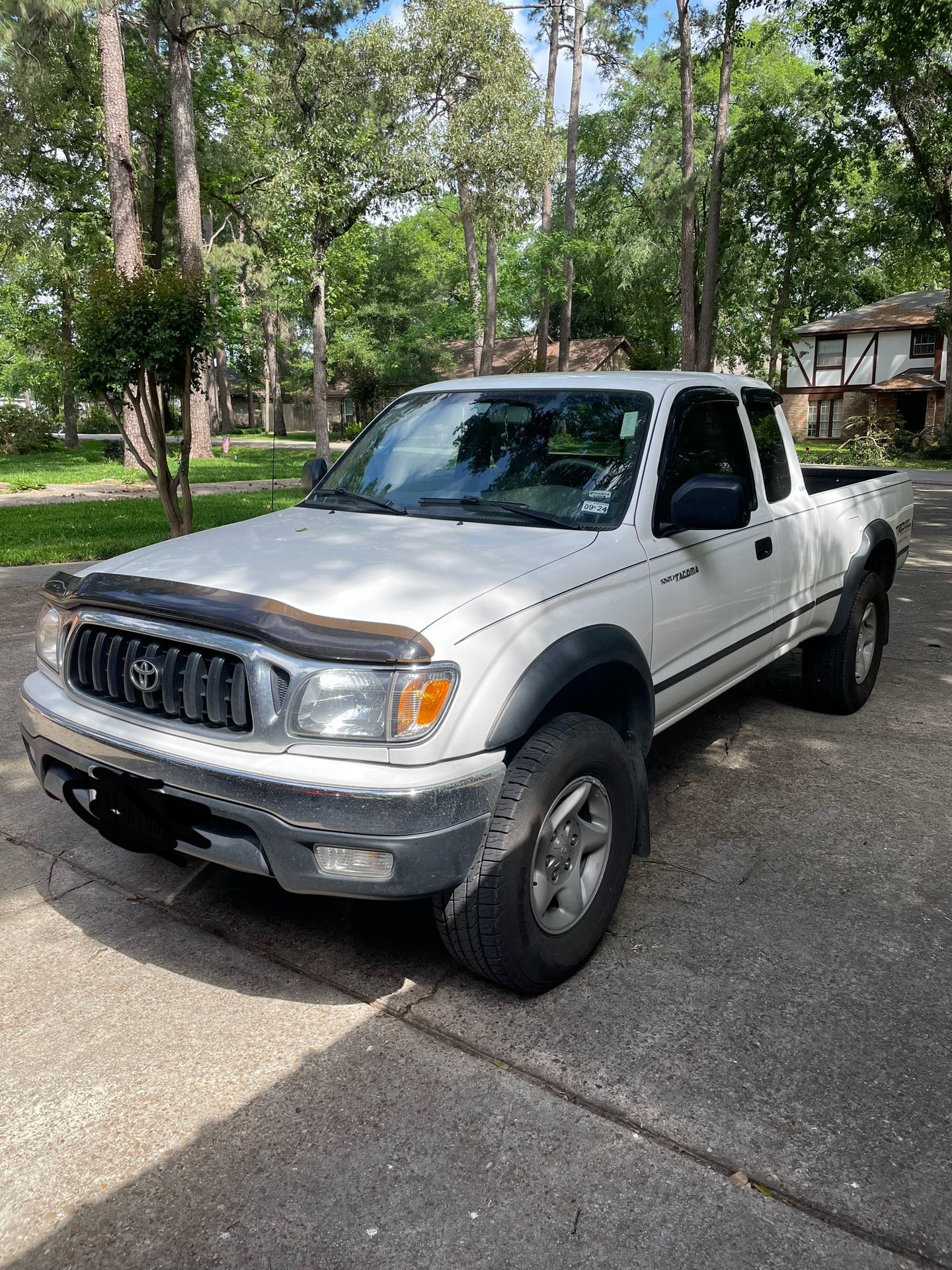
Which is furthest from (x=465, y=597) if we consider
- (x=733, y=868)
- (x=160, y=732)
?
(x=733, y=868)

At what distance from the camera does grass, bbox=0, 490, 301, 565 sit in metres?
10.9

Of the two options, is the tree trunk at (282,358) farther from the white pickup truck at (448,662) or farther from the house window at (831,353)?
the white pickup truck at (448,662)

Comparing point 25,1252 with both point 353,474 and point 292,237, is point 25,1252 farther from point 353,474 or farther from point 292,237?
point 292,237

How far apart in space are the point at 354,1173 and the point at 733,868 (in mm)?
2019

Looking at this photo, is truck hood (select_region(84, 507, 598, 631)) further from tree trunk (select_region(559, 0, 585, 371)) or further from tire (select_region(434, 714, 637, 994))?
tree trunk (select_region(559, 0, 585, 371))

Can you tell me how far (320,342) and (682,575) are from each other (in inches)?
896

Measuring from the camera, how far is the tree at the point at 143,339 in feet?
30.8

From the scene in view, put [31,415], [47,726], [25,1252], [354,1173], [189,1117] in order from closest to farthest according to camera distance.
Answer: [25,1252] → [354,1173] → [189,1117] → [47,726] → [31,415]

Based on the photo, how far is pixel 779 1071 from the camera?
8.70 ft

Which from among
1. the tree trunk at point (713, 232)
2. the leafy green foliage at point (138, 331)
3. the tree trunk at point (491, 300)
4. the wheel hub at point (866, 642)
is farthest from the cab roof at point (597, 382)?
the tree trunk at point (491, 300)

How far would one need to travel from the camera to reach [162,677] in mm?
2842

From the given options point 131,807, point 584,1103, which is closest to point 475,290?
point 131,807

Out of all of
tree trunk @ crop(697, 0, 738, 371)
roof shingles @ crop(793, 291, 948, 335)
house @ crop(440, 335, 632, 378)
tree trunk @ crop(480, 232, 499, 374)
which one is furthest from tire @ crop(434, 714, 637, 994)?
house @ crop(440, 335, 632, 378)

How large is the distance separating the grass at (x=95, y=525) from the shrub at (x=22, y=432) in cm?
1723
